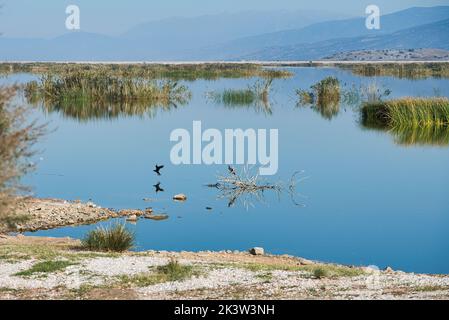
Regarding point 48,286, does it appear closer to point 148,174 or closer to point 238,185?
point 238,185

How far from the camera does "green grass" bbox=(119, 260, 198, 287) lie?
13562 millimetres

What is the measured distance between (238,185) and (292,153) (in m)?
9.29

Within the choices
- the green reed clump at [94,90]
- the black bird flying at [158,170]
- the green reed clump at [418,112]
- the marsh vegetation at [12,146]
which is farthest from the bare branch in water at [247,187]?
the green reed clump at [94,90]

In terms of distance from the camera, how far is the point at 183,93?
59156mm

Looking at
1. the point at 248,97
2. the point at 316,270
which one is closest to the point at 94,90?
the point at 248,97

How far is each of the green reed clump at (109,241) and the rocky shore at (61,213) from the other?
3.88 metres

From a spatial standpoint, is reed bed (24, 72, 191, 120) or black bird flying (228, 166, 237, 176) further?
reed bed (24, 72, 191, 120)

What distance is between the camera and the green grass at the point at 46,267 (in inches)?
559

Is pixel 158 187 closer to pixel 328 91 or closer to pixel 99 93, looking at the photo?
pixel 328 91

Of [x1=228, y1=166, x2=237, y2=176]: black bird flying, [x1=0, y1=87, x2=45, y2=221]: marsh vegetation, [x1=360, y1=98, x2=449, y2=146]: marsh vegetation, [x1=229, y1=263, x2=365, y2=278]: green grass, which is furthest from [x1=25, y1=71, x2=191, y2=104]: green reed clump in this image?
[x1=0, y1=87, x2=45, y2=221]: marsh vegetation

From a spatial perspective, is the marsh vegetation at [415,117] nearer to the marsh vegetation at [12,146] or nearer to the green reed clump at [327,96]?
the green reed clump at [327,96]

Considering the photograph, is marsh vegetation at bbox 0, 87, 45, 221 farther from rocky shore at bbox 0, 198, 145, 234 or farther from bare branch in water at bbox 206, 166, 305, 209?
bare branch in water at bbox 206, 166, 305, 209

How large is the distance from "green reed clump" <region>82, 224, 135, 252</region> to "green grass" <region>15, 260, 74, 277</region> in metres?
2.90
